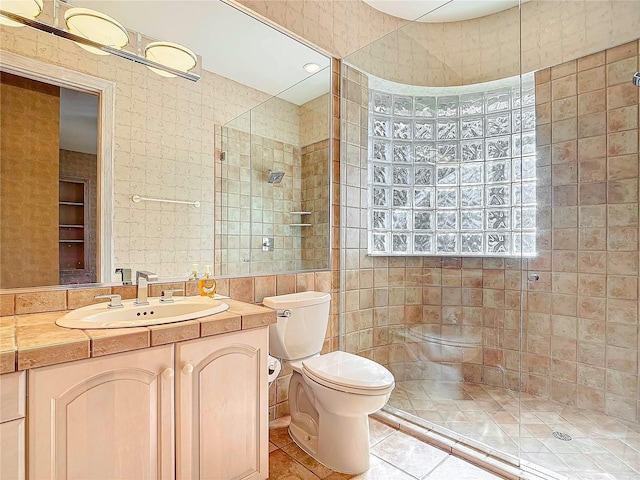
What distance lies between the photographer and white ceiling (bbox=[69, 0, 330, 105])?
1569 mm

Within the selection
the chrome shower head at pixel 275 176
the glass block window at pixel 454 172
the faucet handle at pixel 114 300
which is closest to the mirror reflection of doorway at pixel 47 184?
the faucet handle at pixel 114 300

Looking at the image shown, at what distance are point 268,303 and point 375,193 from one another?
3.78ft

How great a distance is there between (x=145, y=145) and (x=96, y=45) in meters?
0.42

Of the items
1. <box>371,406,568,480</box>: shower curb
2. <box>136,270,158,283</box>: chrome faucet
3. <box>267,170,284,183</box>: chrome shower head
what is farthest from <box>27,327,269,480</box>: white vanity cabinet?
<box>267,170,284,183</box>: chrome shower head

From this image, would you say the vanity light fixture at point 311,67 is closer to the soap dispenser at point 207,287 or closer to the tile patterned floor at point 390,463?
the soap dispenser at point 207,287

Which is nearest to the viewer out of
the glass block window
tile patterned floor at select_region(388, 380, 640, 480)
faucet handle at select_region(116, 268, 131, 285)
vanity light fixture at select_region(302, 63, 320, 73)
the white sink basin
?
the white sink basin

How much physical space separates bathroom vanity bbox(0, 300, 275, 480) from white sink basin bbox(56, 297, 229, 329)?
44mm

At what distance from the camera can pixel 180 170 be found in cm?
169

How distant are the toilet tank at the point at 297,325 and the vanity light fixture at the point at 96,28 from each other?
1.35 meters

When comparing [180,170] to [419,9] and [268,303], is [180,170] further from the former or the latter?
[419,9]

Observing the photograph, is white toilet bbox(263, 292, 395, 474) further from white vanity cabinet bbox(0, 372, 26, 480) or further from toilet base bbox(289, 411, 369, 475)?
white vanity cabinet bbox(0, 372, 26, 480)

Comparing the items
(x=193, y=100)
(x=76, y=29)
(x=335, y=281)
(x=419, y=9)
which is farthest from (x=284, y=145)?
(x=419, y=9)

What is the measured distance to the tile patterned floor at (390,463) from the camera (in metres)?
1.60

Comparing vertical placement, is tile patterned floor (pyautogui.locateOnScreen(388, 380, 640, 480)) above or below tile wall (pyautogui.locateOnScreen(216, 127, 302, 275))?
below
